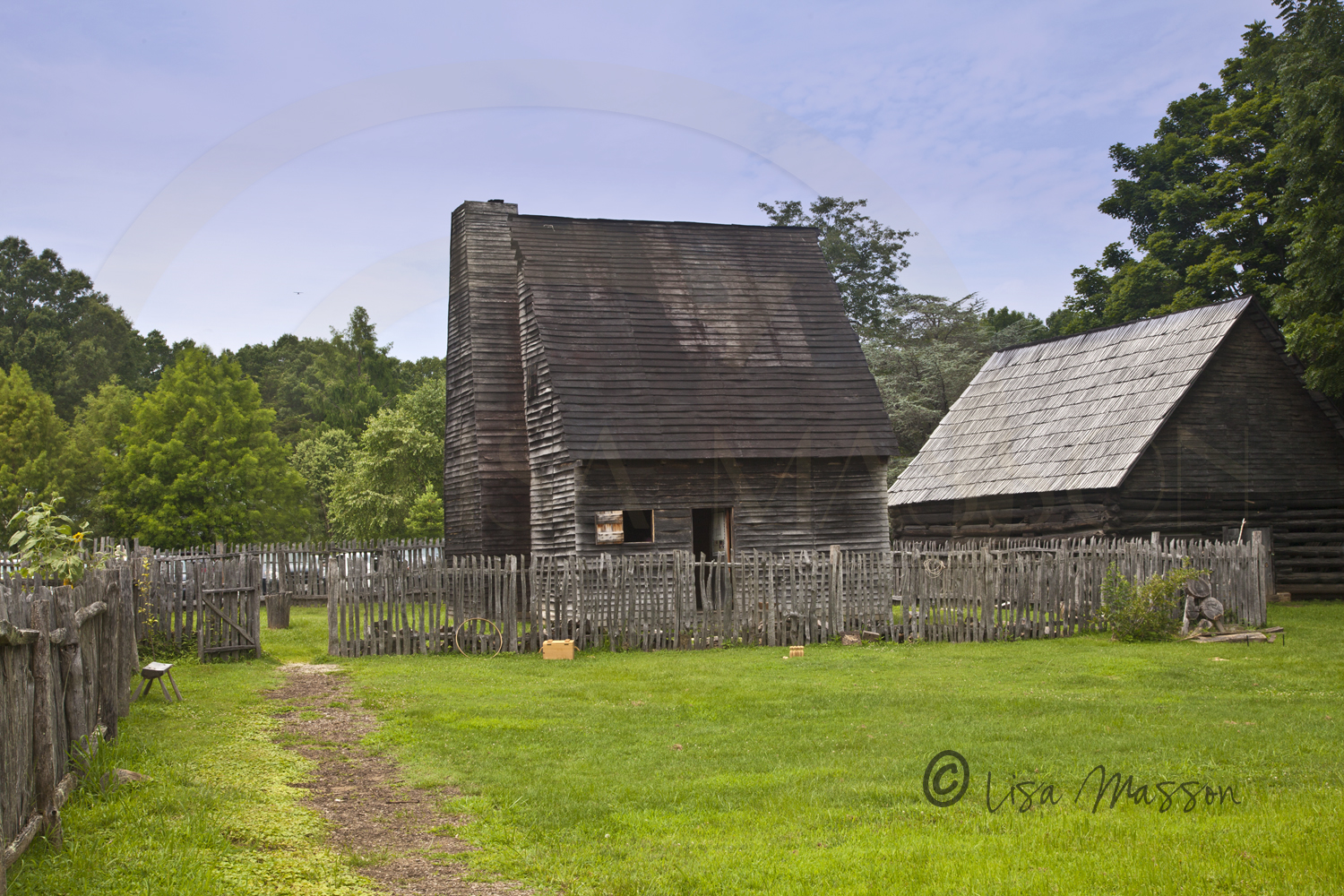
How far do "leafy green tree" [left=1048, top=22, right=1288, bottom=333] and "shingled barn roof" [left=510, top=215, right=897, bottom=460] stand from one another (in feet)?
47.5

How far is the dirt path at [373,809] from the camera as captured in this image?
652cm

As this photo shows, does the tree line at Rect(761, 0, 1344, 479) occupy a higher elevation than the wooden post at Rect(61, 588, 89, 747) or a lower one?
higher

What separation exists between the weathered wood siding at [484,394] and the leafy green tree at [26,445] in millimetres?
27059

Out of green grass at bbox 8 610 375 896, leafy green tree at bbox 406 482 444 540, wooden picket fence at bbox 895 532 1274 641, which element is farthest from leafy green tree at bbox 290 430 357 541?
green grass at bbox 8 610 375 896

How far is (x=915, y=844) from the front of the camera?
22.3 feet

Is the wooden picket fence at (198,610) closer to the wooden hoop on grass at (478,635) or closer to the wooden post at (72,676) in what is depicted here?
the wooden hoop on grass at (478,635)

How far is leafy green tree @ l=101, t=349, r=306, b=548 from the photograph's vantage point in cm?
4266

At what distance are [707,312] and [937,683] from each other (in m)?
13.2

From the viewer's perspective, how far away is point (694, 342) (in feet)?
79.8

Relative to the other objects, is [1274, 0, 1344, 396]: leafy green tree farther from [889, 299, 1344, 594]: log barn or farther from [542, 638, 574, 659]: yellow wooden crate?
[542, 638, 574, 659]: yellow wooden crate

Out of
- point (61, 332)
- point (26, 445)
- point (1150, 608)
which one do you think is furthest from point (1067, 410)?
point (61, 332)

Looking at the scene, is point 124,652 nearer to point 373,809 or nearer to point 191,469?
point 373,809

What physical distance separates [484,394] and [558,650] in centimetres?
913

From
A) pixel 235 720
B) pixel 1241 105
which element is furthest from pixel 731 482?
pixel 1241 105
